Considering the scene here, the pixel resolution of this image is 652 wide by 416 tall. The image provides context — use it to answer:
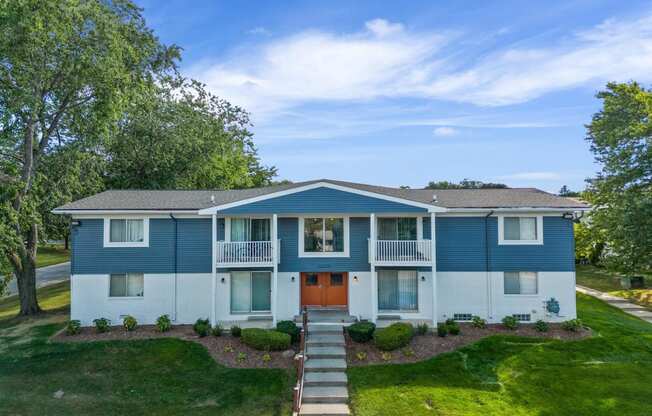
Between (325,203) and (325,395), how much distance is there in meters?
7.99

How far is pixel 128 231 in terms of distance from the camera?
61.1ft

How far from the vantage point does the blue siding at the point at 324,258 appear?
60.5ft

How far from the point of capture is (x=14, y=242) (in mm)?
18297

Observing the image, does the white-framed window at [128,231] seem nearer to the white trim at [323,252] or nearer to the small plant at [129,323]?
the small plant at [129,323]

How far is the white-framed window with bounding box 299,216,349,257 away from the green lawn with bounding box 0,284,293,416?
6.17 meters

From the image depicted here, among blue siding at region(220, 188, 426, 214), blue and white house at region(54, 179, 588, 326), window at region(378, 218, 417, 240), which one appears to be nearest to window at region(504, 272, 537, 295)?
blue and white house at region(54, 179, 588, 326)

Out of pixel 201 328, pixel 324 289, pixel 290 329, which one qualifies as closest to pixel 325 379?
pixel 290 329

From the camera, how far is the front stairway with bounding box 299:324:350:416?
12.2m

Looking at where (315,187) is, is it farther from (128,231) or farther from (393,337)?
(128,231)

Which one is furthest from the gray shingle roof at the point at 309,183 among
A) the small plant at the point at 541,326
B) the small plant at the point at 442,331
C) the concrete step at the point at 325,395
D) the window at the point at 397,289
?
the concrete step at the point at 325,395

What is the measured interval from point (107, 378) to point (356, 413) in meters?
8.82

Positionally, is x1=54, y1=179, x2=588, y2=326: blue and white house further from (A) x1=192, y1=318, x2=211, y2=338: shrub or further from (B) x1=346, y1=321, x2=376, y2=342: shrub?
(B) x1=346, y1=321, x2=376, y2=342: shrub

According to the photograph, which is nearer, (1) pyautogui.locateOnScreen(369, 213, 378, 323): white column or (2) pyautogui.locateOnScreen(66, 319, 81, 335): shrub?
(1) pyautogui.locateOnScreen(369, 213, 378, 323): white column

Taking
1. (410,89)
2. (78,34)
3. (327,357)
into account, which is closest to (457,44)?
(410,89)
